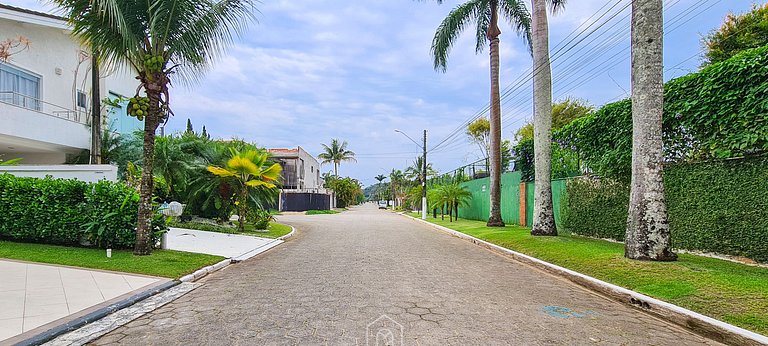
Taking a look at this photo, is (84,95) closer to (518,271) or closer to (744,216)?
(518,271)

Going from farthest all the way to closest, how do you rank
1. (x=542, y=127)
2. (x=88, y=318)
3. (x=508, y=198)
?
(x=508, y=198)
(x=542, y=127)
(x=88, y=318)

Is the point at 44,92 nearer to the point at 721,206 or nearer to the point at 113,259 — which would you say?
the point at 113,259

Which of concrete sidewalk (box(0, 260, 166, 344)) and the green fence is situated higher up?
the green fence

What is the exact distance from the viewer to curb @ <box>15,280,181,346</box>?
15.3 feet

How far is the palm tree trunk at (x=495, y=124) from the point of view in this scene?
20266mm

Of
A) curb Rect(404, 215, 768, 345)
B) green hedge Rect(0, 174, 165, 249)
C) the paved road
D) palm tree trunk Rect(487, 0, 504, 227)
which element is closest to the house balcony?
green hedge Rect(0, 174, 165, 249)

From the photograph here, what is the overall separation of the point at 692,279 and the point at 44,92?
2271 cm

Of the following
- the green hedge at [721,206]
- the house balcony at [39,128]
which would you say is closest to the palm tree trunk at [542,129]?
the green hedge at [721,206]

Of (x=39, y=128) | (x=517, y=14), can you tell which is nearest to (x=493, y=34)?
(x=517, y=14)

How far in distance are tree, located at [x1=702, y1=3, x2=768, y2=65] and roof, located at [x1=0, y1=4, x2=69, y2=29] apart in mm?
25114

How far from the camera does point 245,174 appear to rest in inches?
716

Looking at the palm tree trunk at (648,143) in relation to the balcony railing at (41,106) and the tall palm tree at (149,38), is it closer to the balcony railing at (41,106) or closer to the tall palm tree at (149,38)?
the tall palm tree at (149,38)

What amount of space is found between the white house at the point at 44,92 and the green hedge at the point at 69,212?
648 cm

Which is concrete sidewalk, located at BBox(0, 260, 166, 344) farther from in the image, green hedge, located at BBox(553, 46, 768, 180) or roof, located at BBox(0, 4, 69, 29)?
roof, located at BBox(0, 4, 69, 29)
